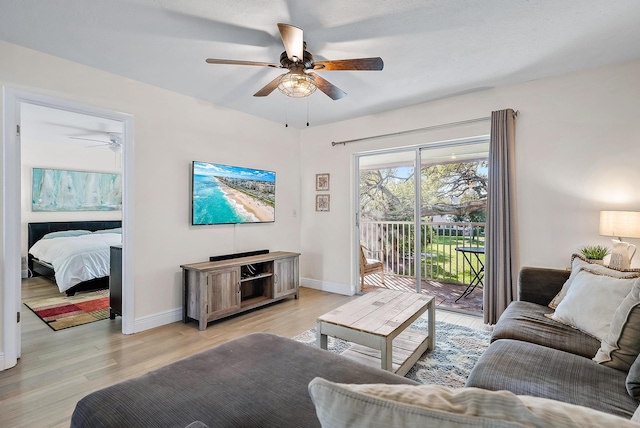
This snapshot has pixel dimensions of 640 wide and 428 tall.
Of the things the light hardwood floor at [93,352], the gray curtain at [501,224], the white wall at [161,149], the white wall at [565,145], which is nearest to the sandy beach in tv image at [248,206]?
the white wall at [161,149]

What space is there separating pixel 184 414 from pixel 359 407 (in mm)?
816

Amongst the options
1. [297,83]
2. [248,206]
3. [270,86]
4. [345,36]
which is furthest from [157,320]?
[345,36]

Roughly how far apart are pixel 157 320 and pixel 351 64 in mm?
3138

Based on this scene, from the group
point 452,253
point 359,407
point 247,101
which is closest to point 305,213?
point 247,101

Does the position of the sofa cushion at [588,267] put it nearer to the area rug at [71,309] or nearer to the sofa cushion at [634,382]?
the sofa cushion at [634,382]

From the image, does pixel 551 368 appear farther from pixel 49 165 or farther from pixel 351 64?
pixel 49 165

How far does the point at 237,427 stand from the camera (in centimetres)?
96

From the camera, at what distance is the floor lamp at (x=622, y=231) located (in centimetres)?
235

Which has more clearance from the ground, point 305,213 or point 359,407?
point 305,213

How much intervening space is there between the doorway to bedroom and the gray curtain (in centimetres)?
374

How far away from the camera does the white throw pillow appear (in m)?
1.64

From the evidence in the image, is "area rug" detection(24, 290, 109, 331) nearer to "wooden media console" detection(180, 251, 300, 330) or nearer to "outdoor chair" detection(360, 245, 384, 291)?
"wooden media console" detection(180, 251, 300, 330)

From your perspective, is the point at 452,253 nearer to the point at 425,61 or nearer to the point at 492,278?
the point at 492,278

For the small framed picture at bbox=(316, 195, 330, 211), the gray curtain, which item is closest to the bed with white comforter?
the small framed picture at bbox=(316, 195, 330, 211)
